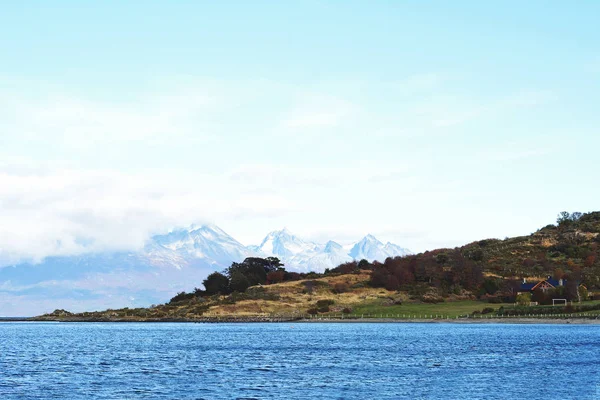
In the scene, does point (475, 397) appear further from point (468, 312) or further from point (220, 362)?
point (468, 312)

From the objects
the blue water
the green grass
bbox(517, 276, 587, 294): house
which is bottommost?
the blue water

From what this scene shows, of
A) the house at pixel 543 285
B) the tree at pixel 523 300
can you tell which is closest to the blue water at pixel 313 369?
the tree at pixel 523 300

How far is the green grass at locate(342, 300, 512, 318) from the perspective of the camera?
595ft

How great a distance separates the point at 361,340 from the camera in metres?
125

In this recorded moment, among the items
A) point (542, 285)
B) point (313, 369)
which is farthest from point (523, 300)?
point (313, 369)

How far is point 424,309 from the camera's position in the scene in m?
189

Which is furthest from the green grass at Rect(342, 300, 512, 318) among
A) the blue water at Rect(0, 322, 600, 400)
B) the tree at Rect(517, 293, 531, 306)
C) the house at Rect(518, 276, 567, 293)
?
the blue water at Rect(0, 322, 600, 400)

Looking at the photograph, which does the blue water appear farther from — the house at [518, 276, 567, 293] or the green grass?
the house at [518, 276, 567, 293]

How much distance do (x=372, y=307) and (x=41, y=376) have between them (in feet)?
430

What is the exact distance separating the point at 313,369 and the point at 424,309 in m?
114

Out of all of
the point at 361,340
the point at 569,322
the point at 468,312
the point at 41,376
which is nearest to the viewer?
the point at 41,376

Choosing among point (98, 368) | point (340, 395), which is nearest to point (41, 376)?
point (98, 368)

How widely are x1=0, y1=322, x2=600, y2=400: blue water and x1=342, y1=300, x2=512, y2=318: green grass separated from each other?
54431 millimetres

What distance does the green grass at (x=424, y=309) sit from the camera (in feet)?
595
